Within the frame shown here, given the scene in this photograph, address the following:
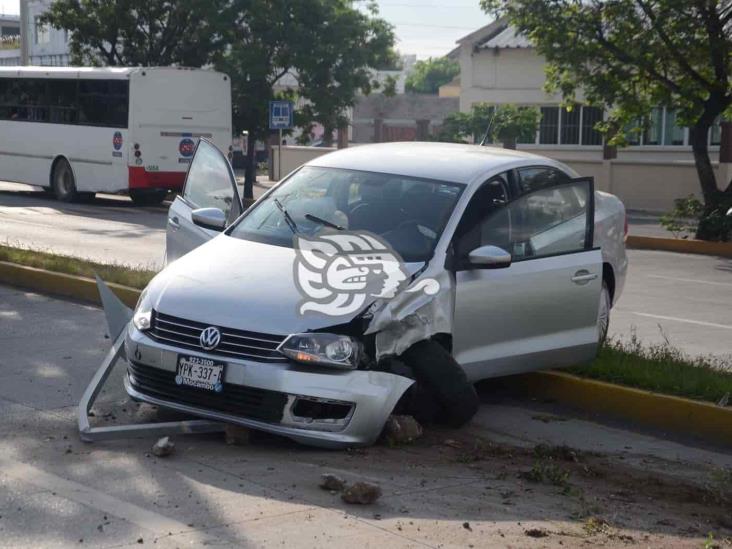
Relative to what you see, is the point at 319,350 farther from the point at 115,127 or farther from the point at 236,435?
the point at 115,127

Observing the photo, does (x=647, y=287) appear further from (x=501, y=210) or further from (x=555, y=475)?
(x=555, y=475)

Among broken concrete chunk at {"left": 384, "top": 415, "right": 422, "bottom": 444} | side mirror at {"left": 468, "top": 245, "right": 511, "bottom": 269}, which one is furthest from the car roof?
broken concrete chunk at {"left": 384, "top": 415, "right": 422, "bottom": 444}

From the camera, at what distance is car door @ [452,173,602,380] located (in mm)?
7453

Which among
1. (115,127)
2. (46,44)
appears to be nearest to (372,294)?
(115,127)

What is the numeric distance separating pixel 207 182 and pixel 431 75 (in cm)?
18071

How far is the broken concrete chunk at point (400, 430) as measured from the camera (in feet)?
22.1

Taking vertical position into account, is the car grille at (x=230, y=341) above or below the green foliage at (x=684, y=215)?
above

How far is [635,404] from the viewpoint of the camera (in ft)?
25.3

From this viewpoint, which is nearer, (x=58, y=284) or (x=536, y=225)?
(x=536, y=225)

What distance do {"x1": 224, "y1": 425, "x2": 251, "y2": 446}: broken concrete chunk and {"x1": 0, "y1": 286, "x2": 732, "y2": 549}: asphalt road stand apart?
8 centimetres

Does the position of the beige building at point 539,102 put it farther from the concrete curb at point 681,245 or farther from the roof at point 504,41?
the concrete curb at point 681,245

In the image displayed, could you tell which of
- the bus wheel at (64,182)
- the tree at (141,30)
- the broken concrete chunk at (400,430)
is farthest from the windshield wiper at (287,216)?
the tree at (141,30)

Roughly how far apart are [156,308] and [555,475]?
7.78ft

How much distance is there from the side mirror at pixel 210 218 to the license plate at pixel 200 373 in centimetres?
185
